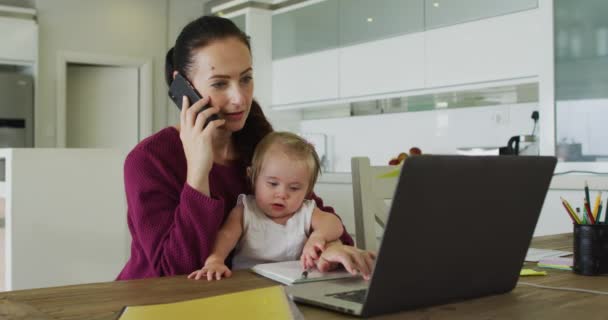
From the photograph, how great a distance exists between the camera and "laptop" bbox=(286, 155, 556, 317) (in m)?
0.65

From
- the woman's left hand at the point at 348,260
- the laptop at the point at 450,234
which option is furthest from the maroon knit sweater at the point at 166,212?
the laptop at the point at 450,234

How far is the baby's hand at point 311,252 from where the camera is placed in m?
1.07

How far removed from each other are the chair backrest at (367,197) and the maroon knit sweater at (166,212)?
0.51m

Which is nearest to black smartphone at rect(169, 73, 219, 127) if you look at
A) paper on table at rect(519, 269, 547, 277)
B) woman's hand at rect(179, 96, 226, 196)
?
woman's hand at rect(179, 96, 226, 196)

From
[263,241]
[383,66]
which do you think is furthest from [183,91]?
[383,66]

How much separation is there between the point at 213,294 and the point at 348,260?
0.25 meters

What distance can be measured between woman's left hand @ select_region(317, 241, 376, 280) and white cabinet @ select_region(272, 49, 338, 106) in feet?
11.6

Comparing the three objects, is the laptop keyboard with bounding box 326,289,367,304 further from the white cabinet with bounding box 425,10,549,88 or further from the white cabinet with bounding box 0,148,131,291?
the white cabinet with bounding box 425,10,549,88

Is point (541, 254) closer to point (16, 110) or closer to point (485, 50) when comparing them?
point (485, 50)

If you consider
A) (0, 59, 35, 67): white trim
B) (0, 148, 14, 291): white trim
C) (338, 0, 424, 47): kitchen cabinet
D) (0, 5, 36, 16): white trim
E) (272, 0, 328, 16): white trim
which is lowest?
(0, 148, 14, 291): white trim

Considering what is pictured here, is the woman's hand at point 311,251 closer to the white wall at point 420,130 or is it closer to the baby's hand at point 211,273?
the baby's hand at point 211,273

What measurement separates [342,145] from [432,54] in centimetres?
133

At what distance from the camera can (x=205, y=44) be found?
1.31 m

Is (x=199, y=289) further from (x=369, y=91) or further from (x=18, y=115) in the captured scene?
(x=18, y=115)
